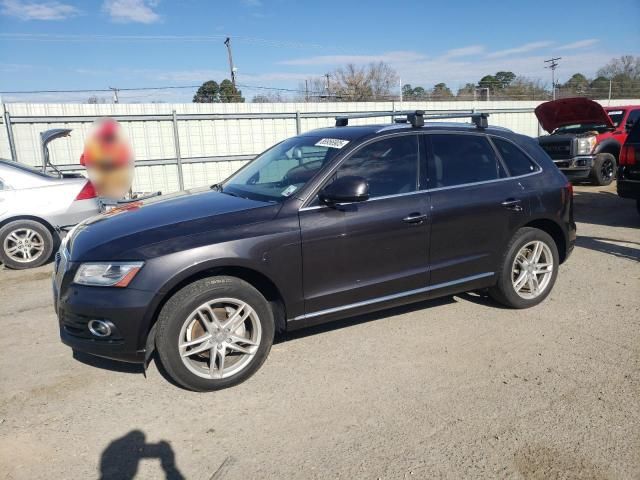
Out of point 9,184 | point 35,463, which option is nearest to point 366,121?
point 9,184

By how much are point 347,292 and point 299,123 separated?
9.59 metres

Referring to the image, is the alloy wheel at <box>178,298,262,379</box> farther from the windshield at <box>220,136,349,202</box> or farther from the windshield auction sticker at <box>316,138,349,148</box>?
the windshield auction sticker at <box>316,138,349,148</box>

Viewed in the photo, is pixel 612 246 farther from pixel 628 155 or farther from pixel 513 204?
pixel 513 204

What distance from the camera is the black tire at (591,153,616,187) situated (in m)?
12.0

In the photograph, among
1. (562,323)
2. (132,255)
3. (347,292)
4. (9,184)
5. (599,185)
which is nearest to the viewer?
(132,255)

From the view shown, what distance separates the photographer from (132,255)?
3.05 m

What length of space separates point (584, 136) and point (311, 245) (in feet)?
34.8

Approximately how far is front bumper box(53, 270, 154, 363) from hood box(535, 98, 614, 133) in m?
9.95

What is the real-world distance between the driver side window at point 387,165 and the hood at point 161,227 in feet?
2.44

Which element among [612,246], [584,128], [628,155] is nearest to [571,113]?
[584,128]

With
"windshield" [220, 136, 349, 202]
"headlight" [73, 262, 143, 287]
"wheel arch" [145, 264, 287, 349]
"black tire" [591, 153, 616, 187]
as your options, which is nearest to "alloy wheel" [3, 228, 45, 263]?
"windshield" [220, 136, 349, 202]

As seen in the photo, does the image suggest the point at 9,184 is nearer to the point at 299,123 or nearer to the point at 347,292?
the point at 347,292

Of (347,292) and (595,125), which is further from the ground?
(595,125)

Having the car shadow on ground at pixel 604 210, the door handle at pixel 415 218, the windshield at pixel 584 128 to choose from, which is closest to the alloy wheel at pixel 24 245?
the door handle at pixel 415 218
